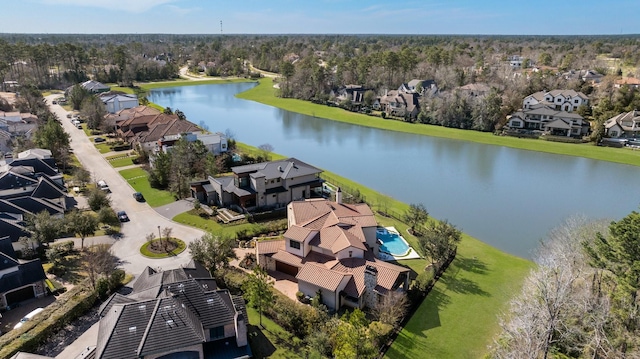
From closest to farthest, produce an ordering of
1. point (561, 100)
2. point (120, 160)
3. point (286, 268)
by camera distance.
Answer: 1. point (286, 268)
2. point (120, 160)
3. point (561, 100)

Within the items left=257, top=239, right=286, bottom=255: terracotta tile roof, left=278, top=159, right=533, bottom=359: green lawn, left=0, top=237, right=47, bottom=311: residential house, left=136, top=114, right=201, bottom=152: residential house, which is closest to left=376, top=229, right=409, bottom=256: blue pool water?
left=278, top=159, right=533, bottom=359: green lawn

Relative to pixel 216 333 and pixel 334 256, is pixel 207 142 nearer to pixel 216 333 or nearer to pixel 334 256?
pixel 334 256

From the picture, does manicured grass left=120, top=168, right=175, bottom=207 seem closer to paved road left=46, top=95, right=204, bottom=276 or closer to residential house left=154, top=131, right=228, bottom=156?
paved road left=46, top=95, right=204, bottom=276

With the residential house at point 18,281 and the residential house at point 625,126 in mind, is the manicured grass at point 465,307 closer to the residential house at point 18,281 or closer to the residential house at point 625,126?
the residential house at point 18,281

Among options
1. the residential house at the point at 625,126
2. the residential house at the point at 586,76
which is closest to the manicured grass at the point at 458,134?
the residential house at the point at 625,126

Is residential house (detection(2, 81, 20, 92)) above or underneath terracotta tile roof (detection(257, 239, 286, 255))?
above

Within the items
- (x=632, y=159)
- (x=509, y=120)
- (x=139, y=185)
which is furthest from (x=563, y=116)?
(x=139, y=185)

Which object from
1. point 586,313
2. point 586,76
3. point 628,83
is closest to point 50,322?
point 586,313
